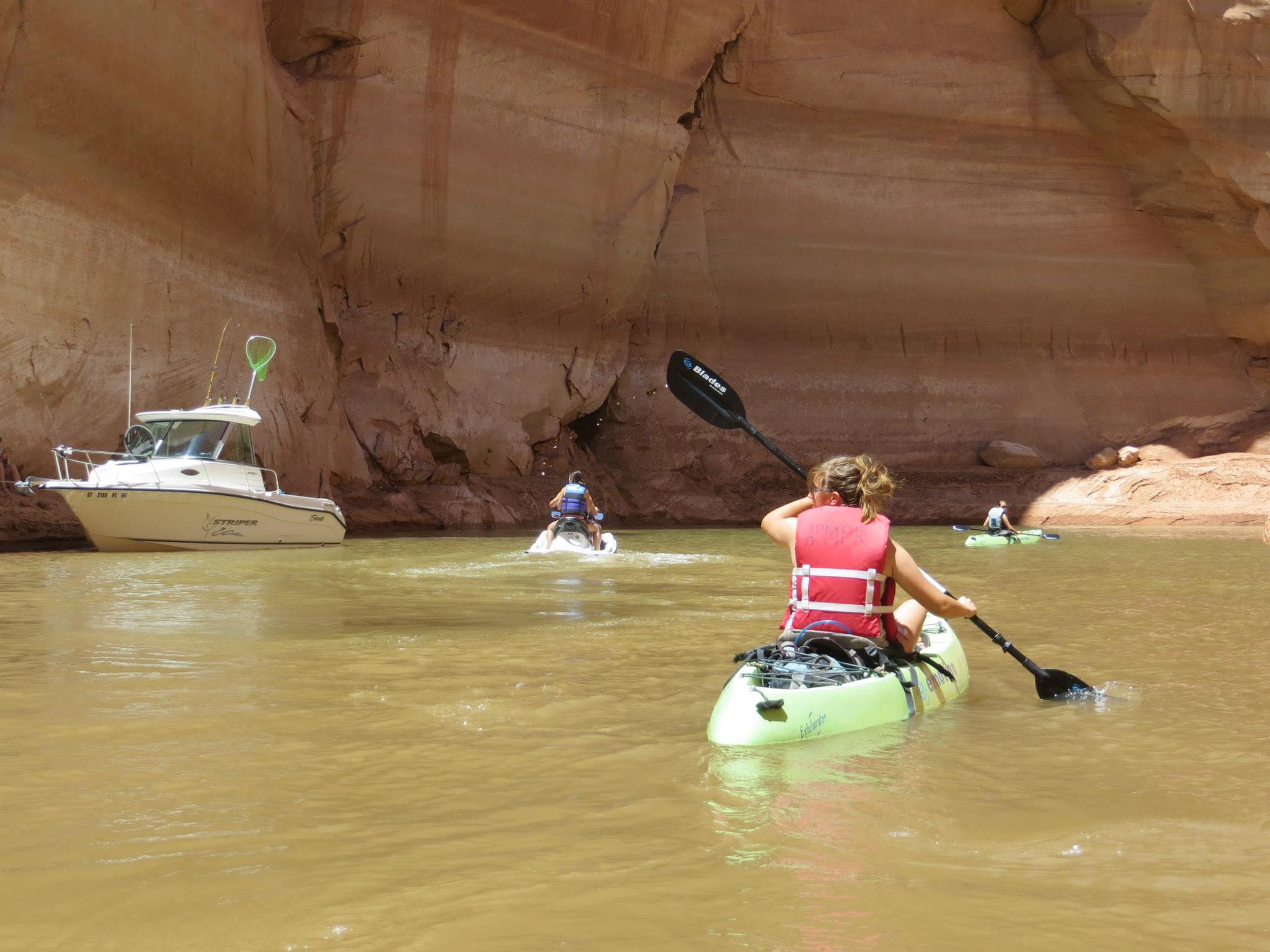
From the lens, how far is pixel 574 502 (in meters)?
14.3

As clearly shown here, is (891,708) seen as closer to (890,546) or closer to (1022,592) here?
(890,546)

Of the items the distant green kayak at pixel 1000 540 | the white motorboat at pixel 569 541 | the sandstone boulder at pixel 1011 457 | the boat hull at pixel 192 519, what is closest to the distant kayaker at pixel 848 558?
the white motorboat at pixel 569 541

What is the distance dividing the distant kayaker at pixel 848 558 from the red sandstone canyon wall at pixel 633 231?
11.7 metres

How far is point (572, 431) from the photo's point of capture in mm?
24734

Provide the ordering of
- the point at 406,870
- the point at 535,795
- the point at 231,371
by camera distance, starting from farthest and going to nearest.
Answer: the point at 231,371 < the point at 535,795 < the point at 406,870

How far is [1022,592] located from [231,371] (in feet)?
38.2

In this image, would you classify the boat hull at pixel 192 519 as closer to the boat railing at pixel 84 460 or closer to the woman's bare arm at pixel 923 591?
the boat railing at pixel 84 460

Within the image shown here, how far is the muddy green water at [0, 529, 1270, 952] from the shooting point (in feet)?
8.83

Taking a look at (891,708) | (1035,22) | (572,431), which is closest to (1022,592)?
(891,708)

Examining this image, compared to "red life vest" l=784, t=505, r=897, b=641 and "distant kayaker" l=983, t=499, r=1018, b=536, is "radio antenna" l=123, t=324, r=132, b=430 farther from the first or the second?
"red life vest" l=784, t=505, r=897, b=641

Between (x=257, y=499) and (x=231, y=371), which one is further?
(x=231, y=371)

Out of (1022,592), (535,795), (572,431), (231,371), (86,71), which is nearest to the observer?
(535,795)

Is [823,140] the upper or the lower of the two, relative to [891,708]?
upper

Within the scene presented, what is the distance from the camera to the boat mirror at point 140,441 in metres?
14.2
